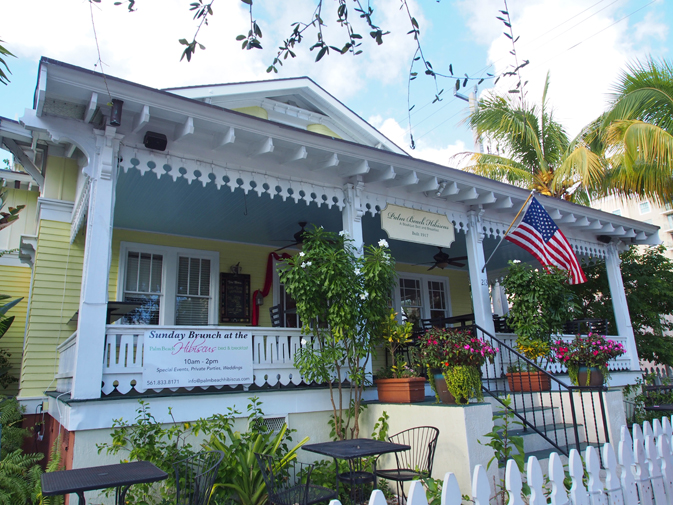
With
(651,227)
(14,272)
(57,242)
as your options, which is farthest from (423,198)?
(14,272)

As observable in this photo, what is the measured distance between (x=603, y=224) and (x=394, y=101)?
27.9 ft

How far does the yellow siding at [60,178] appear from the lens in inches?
306

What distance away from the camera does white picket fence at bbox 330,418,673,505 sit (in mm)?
2656

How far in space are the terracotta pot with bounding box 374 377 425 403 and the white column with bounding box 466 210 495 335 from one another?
2278 millimetres

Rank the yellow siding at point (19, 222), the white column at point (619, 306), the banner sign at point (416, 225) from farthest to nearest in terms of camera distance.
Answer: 1. the yellow siding at point (19, 222)
2. the white column at point (619, 306)
3. the banner sign at point (416, 225)

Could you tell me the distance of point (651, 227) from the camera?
444 inches

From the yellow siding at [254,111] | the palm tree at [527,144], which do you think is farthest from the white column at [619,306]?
the yellow siding at [254,111]

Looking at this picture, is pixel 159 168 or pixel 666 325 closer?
pixel 159 168

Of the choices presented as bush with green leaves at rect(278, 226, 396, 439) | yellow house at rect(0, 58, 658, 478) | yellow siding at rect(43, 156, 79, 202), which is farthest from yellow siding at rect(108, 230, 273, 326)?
bush with green leaves at rect(278, 226, 396, 439)

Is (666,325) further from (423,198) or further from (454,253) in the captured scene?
(423,198)

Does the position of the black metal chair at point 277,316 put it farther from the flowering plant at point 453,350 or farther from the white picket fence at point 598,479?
the white picket fence at point 598,479

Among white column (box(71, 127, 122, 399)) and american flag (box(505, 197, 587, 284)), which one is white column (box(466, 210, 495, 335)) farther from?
white column (box(71, 127, 122, 399))

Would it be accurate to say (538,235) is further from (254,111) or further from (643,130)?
(254,111)

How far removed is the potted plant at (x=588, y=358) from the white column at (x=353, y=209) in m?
3.68
